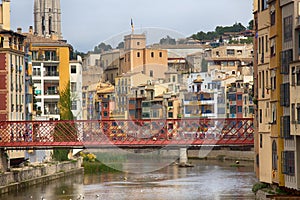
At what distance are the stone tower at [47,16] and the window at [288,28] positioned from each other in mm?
135589

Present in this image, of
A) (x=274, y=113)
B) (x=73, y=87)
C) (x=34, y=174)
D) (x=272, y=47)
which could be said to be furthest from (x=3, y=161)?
(x=73, y=87)

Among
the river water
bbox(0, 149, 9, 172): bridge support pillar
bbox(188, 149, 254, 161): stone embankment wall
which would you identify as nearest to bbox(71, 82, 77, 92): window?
Answer: the river water

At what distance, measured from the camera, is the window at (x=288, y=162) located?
34.2 metres

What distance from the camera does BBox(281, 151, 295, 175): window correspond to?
34.2m

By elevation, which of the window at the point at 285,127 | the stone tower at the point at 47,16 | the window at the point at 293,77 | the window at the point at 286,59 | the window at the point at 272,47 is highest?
the stone tower at the point at 47,16

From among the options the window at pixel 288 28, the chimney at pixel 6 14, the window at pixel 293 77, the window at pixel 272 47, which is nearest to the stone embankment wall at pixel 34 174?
the chimney at pixel 6 14

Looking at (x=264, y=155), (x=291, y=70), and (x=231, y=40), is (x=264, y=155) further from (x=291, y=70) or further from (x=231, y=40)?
(x=231, y=40)

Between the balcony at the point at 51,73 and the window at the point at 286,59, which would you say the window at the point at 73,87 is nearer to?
the balcony at the point at 51,73

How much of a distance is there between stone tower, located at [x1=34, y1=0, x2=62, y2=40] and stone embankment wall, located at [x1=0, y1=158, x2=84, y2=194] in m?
99.1

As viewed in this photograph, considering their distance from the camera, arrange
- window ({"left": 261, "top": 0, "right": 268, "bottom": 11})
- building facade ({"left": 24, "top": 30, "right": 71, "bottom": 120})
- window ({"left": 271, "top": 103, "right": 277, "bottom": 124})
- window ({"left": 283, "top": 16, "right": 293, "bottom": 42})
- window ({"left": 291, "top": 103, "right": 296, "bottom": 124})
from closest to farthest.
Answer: window ({"left": 291, "top": 103, "right": 296, "bottom": 124}) < window ({"left": 283, "top": 16, "right": 293, "bottom": 42}) < window ({"left": 271, "top": 103, "right": 277, "bottom": 124}) < window ({"left": 261, "top": 0, "right": 268, "bottom": 11}) < building facade ({"left": 24, "top": 30, "right": 71, "bottom": 120})

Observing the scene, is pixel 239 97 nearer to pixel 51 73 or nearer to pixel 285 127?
pixel 51 73

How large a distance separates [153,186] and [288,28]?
25132 mm

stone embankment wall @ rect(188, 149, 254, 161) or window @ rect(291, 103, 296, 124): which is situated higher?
window @ rect(291, 103, 296, 124)

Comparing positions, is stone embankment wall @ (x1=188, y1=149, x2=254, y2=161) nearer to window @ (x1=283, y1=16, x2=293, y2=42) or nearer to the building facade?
the building facade
